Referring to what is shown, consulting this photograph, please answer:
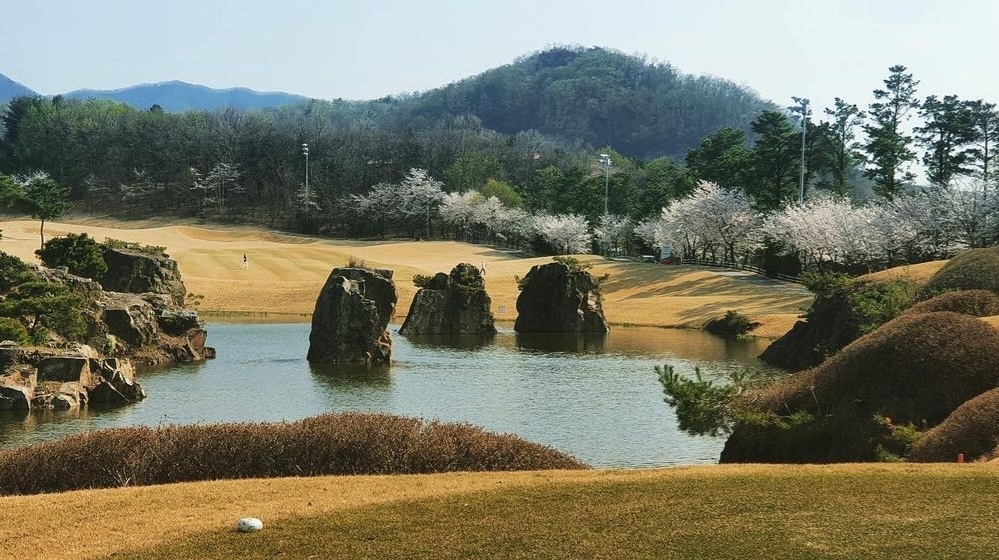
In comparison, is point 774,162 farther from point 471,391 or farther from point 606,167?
point 471,391

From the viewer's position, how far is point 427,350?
48.2 m

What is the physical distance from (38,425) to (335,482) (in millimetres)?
15989

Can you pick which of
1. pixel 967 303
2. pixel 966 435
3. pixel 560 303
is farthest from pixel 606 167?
pixel 966 435

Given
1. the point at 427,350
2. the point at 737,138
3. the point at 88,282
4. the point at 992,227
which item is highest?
the point at 737,138

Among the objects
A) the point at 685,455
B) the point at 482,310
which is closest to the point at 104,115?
the point at 482,310

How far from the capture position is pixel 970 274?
3183cm

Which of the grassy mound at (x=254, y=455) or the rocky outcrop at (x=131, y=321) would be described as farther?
the rocky outcrop at (x=131, y=321)

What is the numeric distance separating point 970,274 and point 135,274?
48219 mm

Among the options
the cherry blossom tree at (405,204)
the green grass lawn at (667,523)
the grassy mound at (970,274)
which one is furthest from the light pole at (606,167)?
the green grass lawn at (667,523)

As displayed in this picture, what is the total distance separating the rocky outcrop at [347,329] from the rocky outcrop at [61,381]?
1128 centimetres

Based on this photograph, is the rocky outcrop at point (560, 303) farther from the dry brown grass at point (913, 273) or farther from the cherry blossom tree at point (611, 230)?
the cherry blossom tree at point (611, 230)

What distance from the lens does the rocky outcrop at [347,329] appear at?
140 feet

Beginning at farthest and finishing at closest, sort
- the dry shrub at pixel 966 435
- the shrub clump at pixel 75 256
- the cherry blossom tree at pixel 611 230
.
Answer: the cherry blossom tree at pixel 611 230
the shrub clump at pixel 75 256
the dry shrub at pixel 966 435

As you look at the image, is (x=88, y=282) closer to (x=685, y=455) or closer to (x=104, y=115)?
(x=685, y=455)
